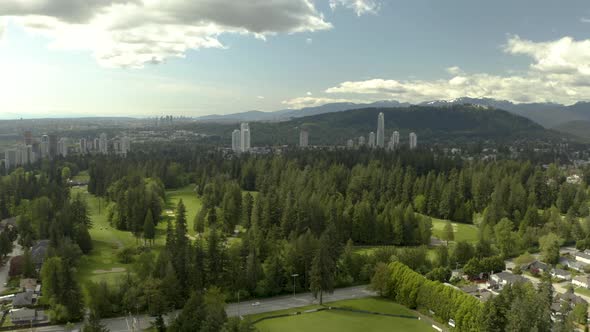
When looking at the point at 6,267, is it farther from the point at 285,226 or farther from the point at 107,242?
the point at 285,226

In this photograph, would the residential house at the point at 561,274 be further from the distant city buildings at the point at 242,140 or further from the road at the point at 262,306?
the distant city buildings at the point at 242,140

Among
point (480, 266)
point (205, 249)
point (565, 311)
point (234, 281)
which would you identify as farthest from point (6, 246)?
point (565, 311)

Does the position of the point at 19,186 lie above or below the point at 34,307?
above

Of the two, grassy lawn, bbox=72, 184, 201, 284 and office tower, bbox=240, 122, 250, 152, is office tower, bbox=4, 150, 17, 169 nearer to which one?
grassy lawn, bbox=72, 184, 201, 284

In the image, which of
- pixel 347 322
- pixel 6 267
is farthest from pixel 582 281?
pixel 6 267

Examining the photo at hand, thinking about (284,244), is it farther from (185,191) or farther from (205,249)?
(185,191)
